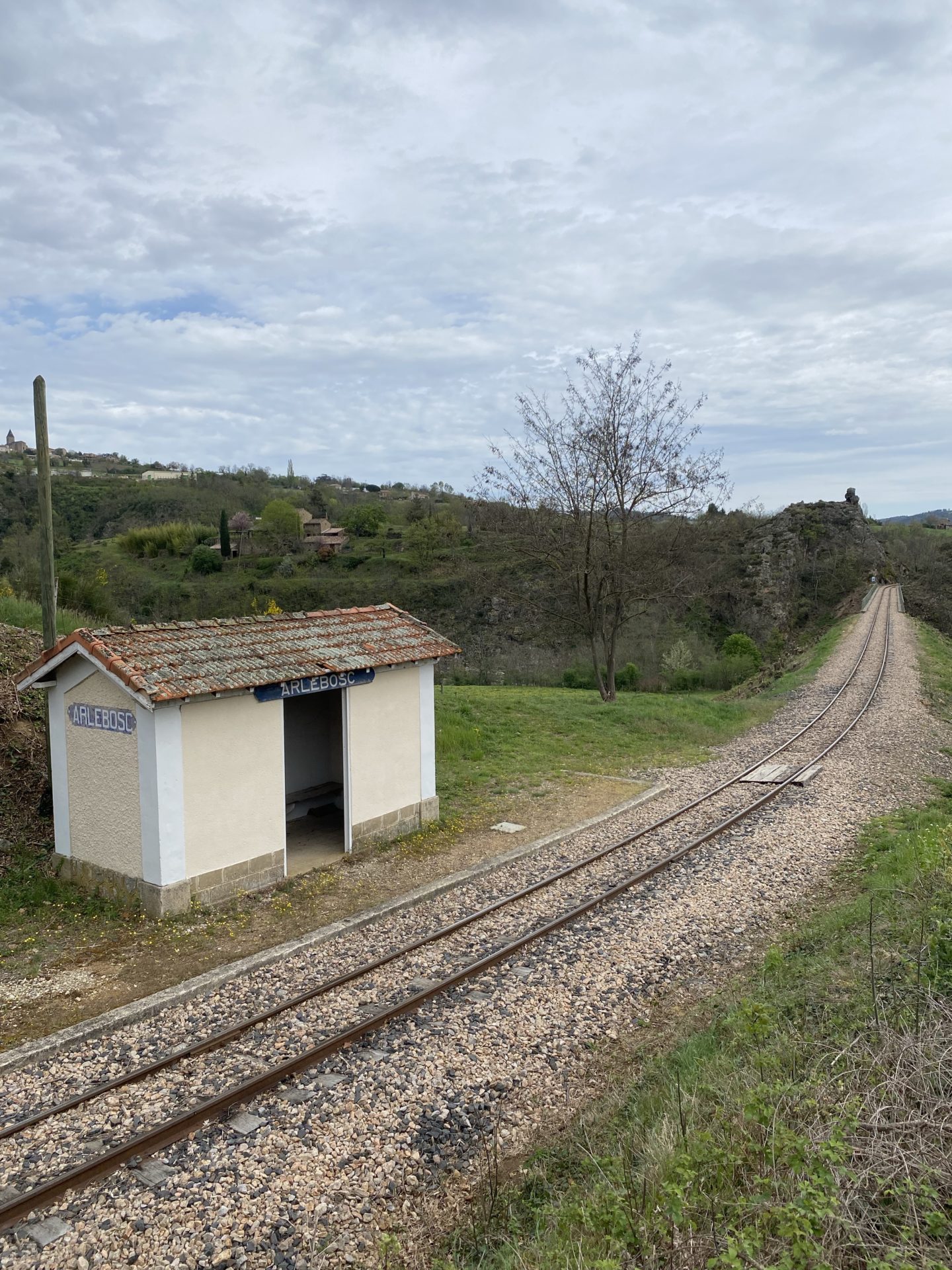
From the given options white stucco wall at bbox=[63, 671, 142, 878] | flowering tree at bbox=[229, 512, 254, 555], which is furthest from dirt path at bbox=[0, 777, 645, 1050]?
flowering tree at bbox=[229, 512, 254, 555]

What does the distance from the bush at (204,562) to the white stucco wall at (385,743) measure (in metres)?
52.3

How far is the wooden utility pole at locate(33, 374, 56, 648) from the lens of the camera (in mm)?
10156

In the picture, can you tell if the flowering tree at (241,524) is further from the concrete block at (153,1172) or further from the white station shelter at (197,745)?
the concrete block at (153,1172)

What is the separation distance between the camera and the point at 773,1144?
380 cm

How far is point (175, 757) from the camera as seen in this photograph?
870cm

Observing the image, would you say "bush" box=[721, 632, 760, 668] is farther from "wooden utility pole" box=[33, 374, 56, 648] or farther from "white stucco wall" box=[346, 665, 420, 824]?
"wooden utility pole" box=[33, 374, 56, 648]

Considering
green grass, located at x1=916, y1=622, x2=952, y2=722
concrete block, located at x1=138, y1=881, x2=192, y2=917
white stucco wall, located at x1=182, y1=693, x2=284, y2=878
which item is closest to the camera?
concrete block, located at x1=138, y1=881, x2=192, y2=917

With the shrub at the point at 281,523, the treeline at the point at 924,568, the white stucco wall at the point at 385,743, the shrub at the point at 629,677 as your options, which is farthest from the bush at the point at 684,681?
the shrub at the point at 281,523

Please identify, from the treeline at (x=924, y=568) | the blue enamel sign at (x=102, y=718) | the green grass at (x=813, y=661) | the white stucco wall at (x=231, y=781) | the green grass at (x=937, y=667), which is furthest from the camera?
the treeline at (x=924, y=568)

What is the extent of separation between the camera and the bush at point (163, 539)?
2525 inches

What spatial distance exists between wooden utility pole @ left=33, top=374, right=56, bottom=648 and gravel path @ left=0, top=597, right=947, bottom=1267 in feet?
18.0

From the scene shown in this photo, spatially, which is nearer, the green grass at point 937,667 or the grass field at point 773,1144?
the grass field at point 773,1144

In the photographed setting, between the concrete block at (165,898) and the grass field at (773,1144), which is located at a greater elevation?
the grass field at (773,1144)

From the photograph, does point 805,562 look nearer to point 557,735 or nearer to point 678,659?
point 678,659
